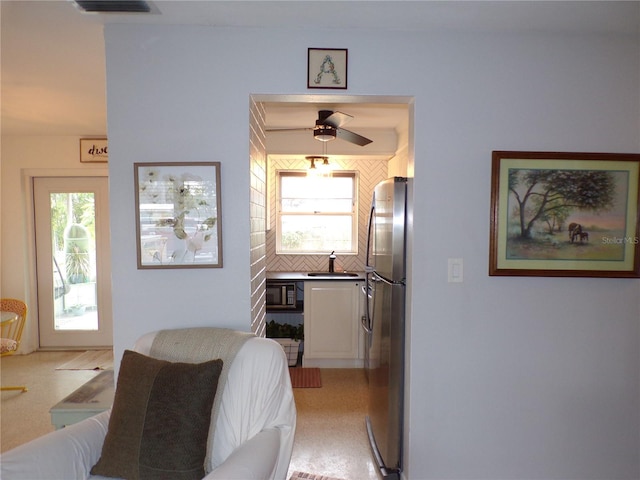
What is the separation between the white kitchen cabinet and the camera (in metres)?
3.88

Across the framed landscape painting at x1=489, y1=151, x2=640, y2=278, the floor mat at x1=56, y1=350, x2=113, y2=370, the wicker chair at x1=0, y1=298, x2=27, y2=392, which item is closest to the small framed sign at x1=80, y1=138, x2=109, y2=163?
the wicker chair at x1=0, y1=298, x2=27, y2=392

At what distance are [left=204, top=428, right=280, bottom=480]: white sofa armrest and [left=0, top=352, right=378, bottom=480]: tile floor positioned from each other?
1.02 metres

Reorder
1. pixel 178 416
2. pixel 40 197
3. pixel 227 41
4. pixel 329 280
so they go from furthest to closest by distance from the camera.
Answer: pixel 40 197
pixel 329 280
pixel 227 41
pixel 178 416

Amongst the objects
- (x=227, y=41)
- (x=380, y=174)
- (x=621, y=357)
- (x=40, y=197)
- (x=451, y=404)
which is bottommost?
(x=451, y=404)

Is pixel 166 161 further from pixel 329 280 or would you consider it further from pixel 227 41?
pixel 329 280

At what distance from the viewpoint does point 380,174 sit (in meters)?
4.55

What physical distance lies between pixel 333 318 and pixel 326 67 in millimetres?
2555

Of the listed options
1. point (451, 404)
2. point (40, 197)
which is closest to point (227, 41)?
point (451, 404)

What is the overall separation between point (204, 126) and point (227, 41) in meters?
0.44

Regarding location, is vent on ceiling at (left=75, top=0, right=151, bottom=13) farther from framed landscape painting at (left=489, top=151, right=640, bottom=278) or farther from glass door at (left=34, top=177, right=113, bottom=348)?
glass door at (left=34, top=177, right=113, bottom=348)

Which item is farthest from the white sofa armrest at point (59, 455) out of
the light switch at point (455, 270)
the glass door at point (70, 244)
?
the glass door at point (70, 244)

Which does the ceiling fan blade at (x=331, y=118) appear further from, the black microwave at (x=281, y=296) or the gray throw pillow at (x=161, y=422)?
the gray throw pillow at (x=161, y=422)

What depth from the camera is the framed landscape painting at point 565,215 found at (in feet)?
6.52

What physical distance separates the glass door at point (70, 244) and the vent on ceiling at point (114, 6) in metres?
3.06
